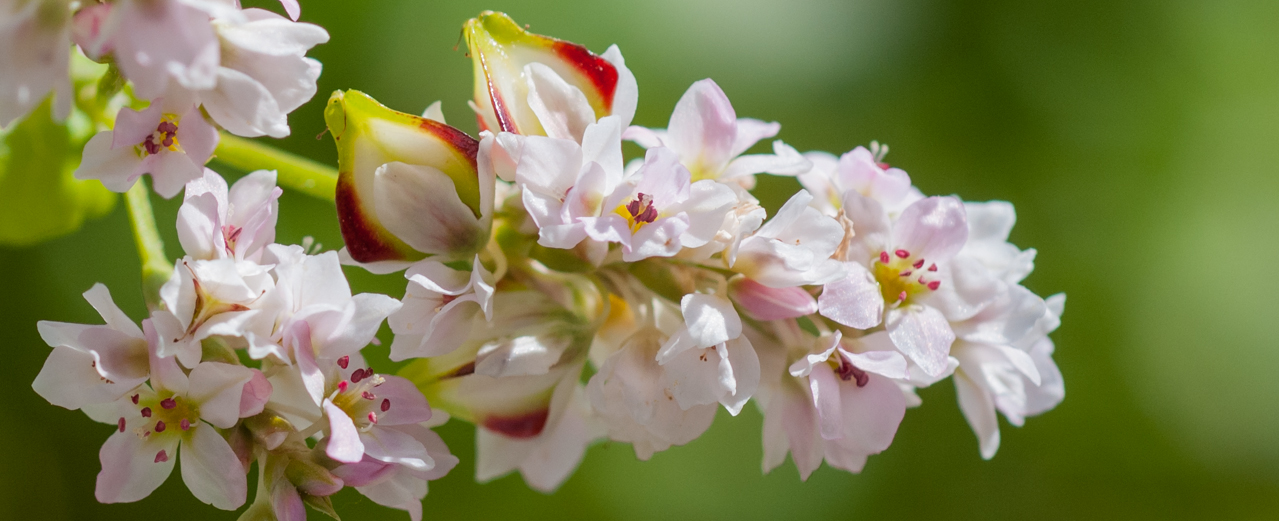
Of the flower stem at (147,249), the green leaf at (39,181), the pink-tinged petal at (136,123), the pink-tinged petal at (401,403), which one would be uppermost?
the pink-tinged petal at (136,123)

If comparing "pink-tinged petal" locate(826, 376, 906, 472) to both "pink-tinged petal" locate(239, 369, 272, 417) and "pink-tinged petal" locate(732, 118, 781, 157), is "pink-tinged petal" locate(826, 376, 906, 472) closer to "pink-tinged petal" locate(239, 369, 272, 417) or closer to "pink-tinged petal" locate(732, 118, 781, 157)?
"pink-tinged petal" locate(732, 118, 781, 157)

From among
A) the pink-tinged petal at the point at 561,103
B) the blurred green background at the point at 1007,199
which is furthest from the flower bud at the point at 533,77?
the blurred green background at the point at 1007,199

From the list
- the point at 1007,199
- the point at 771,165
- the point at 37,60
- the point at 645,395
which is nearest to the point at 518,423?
the point at 645,395

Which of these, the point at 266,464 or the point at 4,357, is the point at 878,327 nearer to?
the point at 266,464

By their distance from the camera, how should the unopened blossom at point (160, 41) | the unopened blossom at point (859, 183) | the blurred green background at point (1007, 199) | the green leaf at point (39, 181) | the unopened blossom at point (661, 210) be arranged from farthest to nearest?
the blurred green background at point (1007, 199) → the green leaf at point (39, 181) → the unopened blossom at point (859, 183) → the unopened blossom at point (661, 210) → the unopened blossom at point (160, 41)

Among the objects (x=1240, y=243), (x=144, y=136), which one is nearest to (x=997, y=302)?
(x=144, y=136)

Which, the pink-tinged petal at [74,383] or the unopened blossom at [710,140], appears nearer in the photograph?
the pink-tinged petal at [74,383]

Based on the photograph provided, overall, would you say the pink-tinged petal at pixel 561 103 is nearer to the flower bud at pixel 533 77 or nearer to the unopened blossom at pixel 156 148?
the flower bud at pixel 533 77

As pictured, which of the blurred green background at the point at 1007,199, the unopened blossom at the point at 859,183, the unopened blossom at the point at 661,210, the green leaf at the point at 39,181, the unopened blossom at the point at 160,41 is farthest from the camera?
the blurred green background at the point at 1007,199

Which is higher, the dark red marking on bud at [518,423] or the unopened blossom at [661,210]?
the unopened blossom at [661,210]
